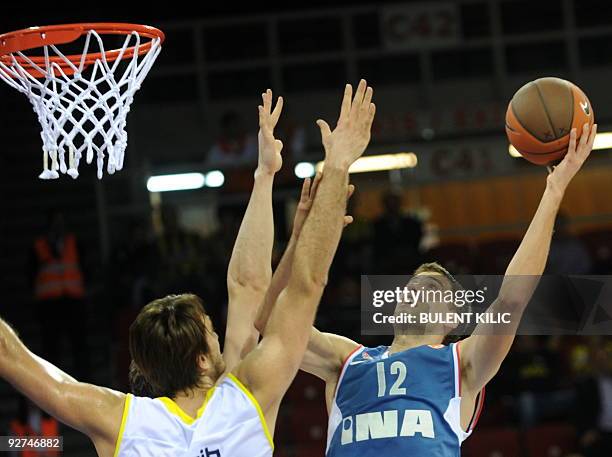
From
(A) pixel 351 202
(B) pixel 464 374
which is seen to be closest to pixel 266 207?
(B) pixel 464 374

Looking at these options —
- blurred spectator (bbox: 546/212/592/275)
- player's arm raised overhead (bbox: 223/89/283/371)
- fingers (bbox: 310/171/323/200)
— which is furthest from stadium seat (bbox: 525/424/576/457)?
fingers (bbox: 310/171/323/200)

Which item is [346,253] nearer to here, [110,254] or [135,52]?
[110,254]

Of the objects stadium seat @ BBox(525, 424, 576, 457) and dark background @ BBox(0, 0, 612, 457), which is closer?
stadium seat @ BBox(525, 424, 576, 457)

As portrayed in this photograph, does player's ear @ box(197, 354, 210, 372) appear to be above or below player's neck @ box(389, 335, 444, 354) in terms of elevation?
below

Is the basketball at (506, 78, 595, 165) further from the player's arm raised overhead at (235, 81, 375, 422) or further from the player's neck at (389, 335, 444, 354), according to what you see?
the player's arm raised overhead at (235, 81, 375, 422)

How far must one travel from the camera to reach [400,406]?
3.36 m

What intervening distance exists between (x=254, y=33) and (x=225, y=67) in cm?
126

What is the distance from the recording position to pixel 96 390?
2.69 metres

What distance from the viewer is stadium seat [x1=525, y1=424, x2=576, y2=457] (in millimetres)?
7805

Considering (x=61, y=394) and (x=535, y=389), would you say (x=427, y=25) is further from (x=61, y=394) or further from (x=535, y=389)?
(x=61, y=394)

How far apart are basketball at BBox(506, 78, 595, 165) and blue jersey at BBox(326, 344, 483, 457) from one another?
755 millimetres

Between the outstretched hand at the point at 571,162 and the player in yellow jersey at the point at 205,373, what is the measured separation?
2.39ft

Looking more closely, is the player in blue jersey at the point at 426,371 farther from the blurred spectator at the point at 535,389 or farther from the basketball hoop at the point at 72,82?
the blurred spectator at the point at 535,389

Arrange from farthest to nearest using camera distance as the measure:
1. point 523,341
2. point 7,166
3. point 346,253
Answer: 1. point 7,166
2. point 346,253
3. point 523,341
